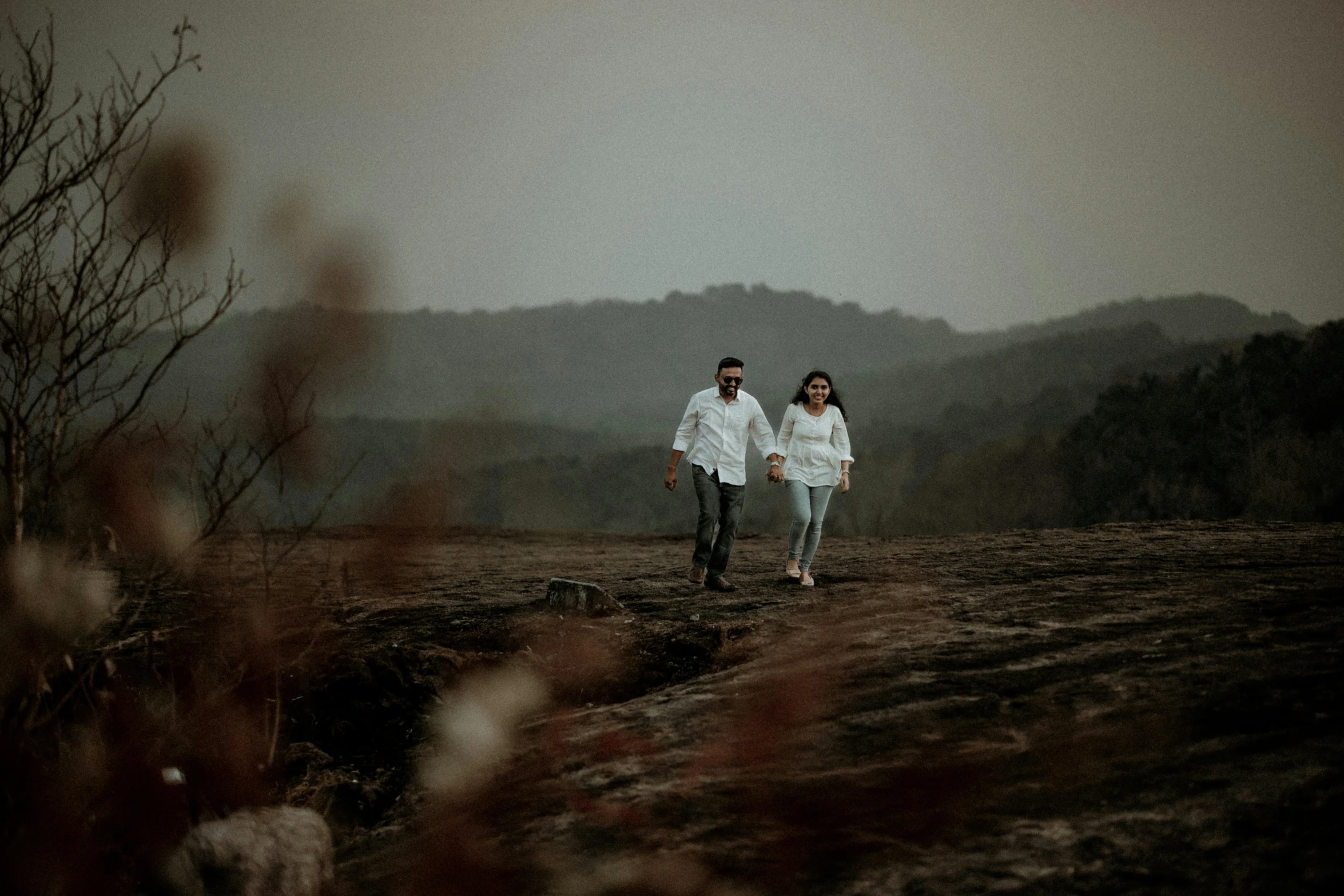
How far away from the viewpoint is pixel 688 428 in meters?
7.88

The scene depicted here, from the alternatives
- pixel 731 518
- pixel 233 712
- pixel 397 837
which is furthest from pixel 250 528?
pixel 731 518

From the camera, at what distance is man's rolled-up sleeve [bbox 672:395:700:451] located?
7824 millimetres

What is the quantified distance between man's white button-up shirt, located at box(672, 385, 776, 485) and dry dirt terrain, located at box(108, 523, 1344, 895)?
3.84 feet

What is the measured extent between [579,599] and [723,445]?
171 cm

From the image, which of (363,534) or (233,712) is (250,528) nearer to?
(233,712)

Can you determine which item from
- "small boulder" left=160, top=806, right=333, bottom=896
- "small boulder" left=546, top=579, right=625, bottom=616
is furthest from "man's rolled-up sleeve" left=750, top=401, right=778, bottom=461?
"small boulder" left=160, top=806, right=333, bottom=896

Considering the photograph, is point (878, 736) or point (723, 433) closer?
point (878, 736)

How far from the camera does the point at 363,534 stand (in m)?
15.4

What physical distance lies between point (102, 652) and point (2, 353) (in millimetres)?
1585

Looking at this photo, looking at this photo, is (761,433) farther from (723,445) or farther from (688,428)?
(688,428)

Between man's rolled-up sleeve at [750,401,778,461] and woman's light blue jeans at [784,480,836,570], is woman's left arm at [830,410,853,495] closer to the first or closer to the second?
woman's light blue jeans at [784,480,836,570]

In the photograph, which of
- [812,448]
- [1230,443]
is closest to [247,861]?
[812,448]

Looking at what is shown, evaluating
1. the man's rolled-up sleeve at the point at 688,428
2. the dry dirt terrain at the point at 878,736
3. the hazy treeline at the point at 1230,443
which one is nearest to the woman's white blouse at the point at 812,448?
the man's rolled-up sleeve at the point at 688,428

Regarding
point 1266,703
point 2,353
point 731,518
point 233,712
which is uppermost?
point 2,353
